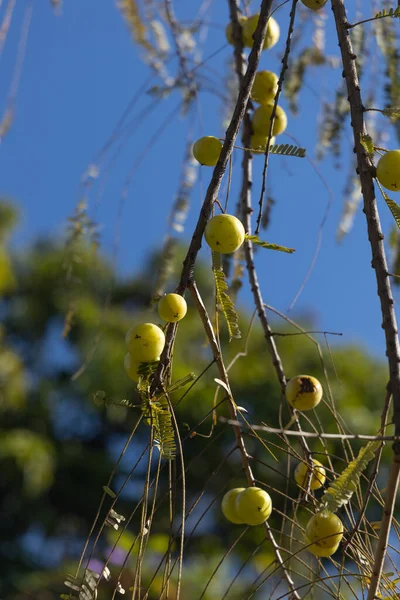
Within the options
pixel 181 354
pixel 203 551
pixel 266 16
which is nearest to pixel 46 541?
pixel 203 551

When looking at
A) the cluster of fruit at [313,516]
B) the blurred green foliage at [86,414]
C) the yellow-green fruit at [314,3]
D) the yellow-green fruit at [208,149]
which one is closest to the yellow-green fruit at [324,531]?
the cluster of fruit at [313,516]

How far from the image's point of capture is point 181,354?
557 cm

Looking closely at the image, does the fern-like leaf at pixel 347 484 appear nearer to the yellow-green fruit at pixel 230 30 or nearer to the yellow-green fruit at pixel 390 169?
the yellow-green fruit at pixel 390 169

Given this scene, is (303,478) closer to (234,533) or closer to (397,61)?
(397,61)

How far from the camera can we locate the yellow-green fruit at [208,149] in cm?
61

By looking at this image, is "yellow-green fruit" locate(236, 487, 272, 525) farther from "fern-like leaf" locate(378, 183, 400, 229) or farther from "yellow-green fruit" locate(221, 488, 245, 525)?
"fern-like leaf" locate(378, 183, 400, 229)

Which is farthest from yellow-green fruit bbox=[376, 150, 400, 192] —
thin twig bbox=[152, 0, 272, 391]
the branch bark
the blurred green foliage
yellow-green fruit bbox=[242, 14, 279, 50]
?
the blurred green foliage

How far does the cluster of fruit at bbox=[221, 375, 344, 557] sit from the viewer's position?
0.47 m

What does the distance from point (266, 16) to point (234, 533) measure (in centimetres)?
439

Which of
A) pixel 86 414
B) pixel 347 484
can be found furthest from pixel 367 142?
pixel 86 414

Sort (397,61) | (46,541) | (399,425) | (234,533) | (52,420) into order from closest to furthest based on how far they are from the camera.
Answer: (399,425)
(397,61)
(234,533)
(46,541)
(52,420)

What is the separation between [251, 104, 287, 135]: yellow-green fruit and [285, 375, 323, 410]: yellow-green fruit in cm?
33

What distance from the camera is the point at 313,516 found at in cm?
47

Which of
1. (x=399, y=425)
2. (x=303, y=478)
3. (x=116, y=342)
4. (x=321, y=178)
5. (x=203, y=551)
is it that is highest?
(x=321, y=178)
